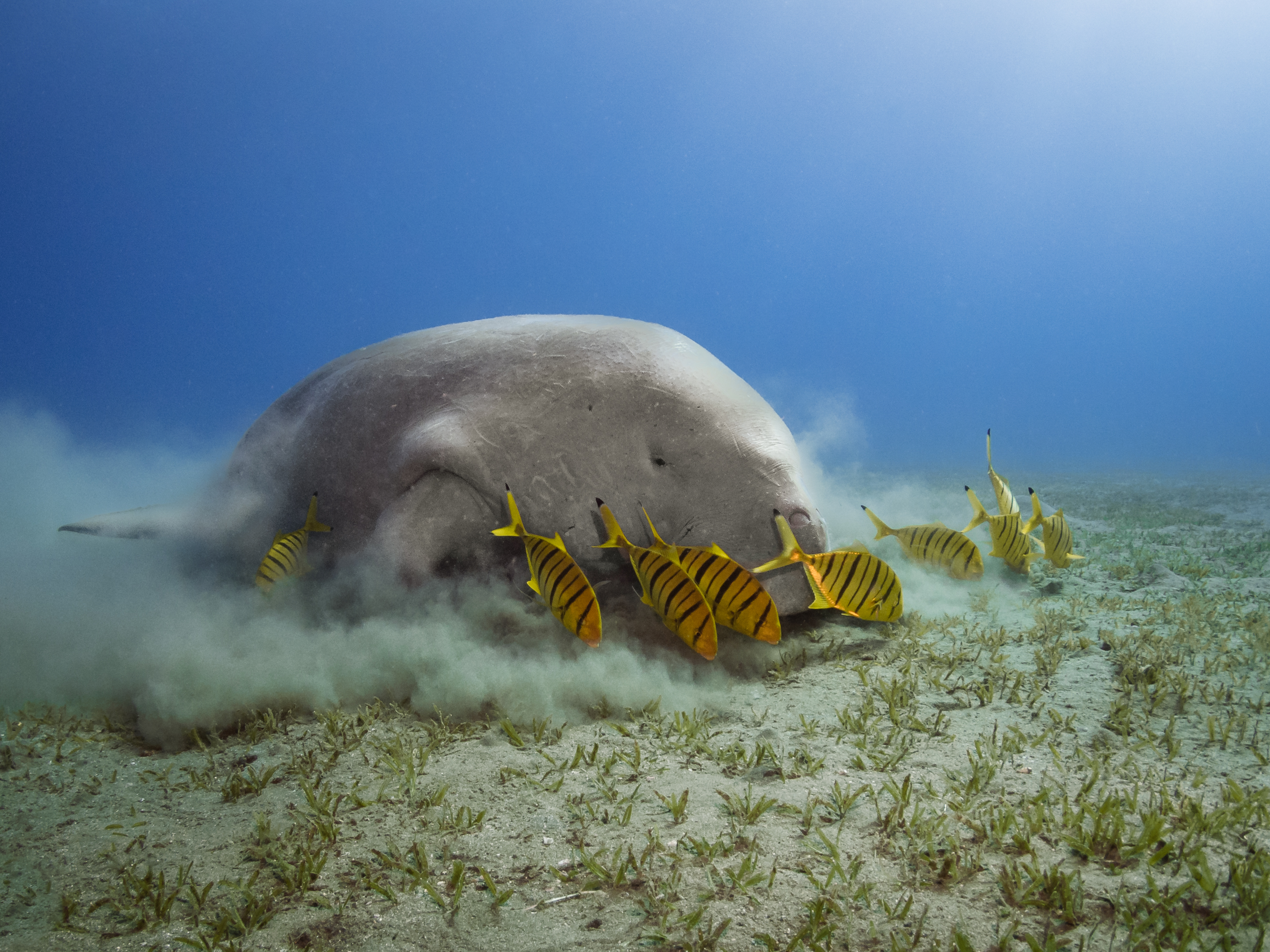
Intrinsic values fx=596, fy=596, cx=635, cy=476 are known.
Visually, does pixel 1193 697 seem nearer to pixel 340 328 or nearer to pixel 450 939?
pixel 450 939

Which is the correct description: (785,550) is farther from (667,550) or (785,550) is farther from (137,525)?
(137,525)

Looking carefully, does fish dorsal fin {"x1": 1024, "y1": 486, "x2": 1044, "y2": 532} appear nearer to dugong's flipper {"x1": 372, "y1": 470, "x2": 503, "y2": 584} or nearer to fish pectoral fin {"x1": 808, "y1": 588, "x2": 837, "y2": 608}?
fish pectoral fin {"x1": 808, "y1": 588, "x2": 837, "y2": 608}

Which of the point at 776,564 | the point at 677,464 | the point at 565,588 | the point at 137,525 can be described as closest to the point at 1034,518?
the point at 776,564

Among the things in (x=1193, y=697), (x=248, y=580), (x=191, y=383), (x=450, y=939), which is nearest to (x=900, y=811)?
(x=450, y=939)

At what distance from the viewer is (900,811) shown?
1.66m

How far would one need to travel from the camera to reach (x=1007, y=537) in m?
4.25

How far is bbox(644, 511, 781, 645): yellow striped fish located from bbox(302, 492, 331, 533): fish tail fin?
2.33 meters

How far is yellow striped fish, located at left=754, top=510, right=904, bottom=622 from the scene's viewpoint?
2658 millimetres

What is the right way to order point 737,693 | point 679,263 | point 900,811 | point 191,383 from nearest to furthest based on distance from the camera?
point 900,811
point 737,693
point 191,383
point 679,263

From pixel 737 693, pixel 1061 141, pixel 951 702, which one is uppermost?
pixel 1061 141

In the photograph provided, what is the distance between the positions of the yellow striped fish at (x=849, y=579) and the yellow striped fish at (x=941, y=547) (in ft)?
2.95

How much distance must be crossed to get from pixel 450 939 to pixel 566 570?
1.25 m

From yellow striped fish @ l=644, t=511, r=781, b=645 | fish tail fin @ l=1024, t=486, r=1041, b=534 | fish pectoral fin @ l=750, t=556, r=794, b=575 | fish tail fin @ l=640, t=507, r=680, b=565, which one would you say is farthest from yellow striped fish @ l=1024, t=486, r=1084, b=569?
fish tail fin @ l=640, t=507, r=680, b=565

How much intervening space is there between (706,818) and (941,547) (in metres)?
2.74
